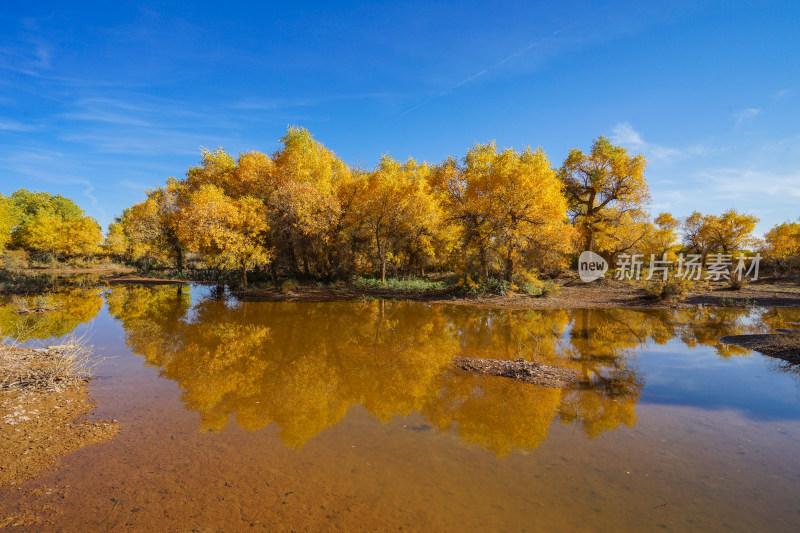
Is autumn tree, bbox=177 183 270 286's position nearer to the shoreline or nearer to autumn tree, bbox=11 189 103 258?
the shoreline

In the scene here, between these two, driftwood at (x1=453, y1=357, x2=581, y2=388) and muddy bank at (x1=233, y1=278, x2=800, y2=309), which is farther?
muddy bank at (x1=233, y1=278, x2=800, y2=309)

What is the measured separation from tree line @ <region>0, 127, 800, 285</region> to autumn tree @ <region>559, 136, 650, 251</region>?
74 mm

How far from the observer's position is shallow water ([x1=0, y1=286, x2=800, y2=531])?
3.69 metres

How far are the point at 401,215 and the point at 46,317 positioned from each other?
17.7 metres

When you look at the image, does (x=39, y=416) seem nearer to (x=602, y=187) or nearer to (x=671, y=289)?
(x=671, y=289)

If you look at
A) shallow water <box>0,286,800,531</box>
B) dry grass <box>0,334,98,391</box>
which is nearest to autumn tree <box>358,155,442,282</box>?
shallow water <box>0,286,800,531</box>

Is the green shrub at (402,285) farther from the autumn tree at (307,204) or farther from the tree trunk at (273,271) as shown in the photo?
the tree trunk at (273,271)

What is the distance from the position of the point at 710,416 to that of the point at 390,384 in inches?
230

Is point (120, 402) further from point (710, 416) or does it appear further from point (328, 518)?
point (710, 416)

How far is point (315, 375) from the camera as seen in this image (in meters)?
7.96

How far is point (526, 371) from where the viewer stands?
7773 millimetres

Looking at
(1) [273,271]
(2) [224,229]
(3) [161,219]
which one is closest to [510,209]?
(2) [224,229]

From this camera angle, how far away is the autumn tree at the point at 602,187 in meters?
24.7

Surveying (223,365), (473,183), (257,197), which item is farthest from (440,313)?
(257,197)
